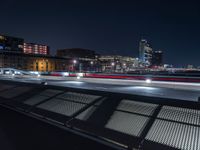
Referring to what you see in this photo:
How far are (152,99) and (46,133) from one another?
349 centimetres

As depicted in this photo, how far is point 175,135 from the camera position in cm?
507

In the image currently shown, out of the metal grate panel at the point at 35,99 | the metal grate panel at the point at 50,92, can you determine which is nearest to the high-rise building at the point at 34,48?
the metal grate panel at the point at 50,92

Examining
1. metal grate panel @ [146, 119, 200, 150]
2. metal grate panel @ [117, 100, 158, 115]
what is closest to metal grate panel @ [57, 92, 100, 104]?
metal grate panel @ [117, 100, 158, 115]

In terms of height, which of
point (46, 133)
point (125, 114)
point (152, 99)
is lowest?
point (46, 133)

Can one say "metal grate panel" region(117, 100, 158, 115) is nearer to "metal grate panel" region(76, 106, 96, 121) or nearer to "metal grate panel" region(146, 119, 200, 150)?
"metal grate panel" region(146, 119, 200, 150)

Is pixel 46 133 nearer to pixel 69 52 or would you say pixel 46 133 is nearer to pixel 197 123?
pixel 197 123

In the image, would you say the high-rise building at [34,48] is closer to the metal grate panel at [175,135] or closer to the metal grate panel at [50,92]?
the metal grate panel at [50,92]

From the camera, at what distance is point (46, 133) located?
646 centimetres

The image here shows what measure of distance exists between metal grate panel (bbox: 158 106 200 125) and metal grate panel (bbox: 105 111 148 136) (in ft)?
1.95

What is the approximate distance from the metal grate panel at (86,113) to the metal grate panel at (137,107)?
1001mm

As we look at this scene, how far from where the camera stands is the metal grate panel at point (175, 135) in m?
4.69

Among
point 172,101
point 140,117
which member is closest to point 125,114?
point 140,117

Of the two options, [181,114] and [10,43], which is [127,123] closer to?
[181,114]

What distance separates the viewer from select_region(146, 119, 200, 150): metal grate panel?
4.69m
